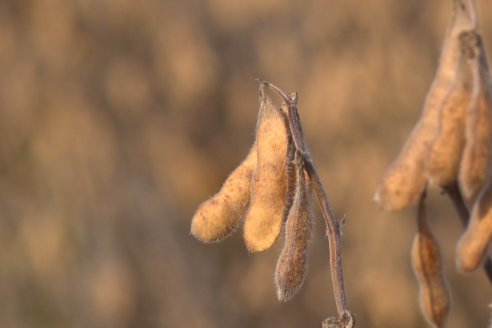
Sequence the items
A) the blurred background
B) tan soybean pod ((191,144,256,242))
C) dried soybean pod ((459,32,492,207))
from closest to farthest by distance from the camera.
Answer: dried soybean pod ((459,32,492,207)) → tan soybean pod ((191,144,256,242)) → the blurred background

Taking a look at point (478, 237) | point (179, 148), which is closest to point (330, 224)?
point (478, 237)

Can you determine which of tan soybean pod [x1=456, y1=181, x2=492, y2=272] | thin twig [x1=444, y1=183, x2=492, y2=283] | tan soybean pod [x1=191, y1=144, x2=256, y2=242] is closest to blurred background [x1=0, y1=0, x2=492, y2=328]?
tan soybean pod [x1=191, y1=144, x2=256, y2=242]

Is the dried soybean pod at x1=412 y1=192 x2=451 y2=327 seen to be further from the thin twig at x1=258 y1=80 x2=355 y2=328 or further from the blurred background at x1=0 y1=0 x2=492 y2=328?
the blurred background at x1=0 y1=0 x2=492 y2=328

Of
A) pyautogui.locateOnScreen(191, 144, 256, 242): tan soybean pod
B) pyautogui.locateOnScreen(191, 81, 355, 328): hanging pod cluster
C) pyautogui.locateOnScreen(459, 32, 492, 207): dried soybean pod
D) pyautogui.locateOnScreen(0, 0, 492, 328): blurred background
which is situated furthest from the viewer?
pyautogui.locateOnScreen(0, 0, 492, 328): blurred background

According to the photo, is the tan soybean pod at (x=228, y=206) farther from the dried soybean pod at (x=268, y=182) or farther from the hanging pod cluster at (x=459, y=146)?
the hanging pod cluster at (x=459, y=146)

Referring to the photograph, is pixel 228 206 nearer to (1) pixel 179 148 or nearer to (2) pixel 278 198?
(2) pixel 278 198

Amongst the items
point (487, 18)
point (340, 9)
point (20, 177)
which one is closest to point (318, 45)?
point (340, 9)
